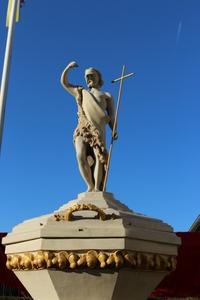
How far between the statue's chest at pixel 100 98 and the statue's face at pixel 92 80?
0.21m

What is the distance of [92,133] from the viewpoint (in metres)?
7.47

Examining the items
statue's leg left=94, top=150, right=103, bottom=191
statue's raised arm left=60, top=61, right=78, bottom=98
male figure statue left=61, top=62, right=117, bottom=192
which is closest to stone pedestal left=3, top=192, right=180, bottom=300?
statue's leg left=94, top=150, right=103, bottom=191

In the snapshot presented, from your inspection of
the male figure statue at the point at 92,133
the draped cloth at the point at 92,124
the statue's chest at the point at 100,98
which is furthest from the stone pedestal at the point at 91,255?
the statue's chest at the point at 100,98

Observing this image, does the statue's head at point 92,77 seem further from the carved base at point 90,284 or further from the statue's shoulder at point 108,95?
the carved base at point 90,284

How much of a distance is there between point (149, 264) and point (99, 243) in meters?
0.76

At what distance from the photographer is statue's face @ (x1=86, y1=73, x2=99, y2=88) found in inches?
314

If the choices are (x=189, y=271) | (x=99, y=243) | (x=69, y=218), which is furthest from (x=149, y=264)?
(x=189, y=271)

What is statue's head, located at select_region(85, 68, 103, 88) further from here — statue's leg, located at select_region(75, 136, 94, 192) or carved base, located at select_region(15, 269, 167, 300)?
carved base, located at select_region(15, 269, 167, 300)

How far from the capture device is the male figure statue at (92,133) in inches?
293

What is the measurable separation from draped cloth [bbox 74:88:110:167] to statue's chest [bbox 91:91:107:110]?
0.05m

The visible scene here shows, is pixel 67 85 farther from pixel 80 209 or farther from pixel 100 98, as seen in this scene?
pixel 80 209

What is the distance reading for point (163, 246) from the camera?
6.42 metres

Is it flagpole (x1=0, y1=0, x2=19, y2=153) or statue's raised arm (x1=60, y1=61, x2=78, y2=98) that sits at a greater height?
flagpole (x1=0, y1=0, x2=19, y2=153)

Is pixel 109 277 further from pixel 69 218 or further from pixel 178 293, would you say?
pixel 178 293
